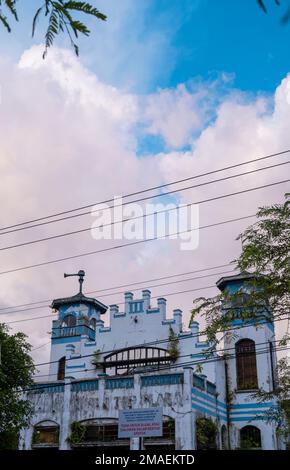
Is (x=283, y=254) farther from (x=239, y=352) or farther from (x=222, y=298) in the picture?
(x=239, y=352)

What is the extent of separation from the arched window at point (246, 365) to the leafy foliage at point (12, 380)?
1338 cm

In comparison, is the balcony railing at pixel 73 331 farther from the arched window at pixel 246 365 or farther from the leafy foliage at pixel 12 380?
the leafy foliage at pixel 12 380

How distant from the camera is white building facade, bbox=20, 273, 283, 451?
25016 millimetres


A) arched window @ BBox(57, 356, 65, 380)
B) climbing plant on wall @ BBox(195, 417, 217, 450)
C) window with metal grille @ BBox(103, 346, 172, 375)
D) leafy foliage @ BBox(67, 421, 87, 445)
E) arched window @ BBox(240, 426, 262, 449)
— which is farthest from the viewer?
arched window @ BBox(57, 356, 65, 380)

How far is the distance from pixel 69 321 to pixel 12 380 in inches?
590

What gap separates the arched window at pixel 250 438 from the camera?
2780cm

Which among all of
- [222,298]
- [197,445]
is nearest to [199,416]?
[197,445]

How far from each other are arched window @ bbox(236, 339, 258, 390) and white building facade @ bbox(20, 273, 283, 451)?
0.06m

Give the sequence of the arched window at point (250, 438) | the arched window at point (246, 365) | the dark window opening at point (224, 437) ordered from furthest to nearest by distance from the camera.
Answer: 1. the arched window at point (246, 365)
2. the arched window at point (250, 438)
3. the dark window opening at point (224, 437)

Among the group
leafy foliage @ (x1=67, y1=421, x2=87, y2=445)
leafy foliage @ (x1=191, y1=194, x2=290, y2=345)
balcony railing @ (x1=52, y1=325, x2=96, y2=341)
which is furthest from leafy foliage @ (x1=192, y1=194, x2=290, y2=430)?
balcony railing @ (x1=52, y1=325, x2=96, y2=341)

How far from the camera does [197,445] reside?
79.7ft

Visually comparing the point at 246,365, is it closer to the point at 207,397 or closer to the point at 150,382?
the point at 207,397

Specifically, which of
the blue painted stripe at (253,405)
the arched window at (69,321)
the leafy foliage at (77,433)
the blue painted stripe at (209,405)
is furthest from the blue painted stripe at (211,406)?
the arched window at (69,321)

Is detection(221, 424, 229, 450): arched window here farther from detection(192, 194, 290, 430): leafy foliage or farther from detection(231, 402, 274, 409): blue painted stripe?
detection(192, 194, 290, 430): leafy foliage
